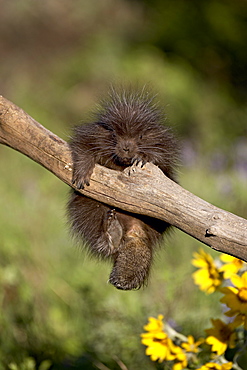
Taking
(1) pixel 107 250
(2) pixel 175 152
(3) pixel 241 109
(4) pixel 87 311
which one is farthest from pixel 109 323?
(3) pixel 241 109

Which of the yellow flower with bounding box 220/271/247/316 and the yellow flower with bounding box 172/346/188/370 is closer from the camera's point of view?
the yellow flower with bounding box 220/271/247/316

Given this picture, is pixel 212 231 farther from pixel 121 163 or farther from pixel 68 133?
pixel 68 133

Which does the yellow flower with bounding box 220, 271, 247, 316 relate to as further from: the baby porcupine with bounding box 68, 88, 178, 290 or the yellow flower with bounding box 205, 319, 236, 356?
the baby porcupine with bounding box 68, 88, 178, 290

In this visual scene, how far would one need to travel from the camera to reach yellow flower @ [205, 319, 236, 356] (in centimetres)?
233

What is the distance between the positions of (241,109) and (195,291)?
17.8 ft

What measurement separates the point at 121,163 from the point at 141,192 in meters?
0.24

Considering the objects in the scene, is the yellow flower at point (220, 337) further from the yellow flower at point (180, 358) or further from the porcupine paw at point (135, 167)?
the porcupine paw at point (135, 167)

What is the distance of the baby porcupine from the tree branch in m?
0.07

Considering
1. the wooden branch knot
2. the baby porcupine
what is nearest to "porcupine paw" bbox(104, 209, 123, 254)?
the baby porcupine

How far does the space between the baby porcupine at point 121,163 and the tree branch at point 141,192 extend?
0.24ft

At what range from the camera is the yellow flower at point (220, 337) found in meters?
2.33

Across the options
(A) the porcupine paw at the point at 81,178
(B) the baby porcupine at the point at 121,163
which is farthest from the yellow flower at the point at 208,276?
(A) the porcupine paw at the point at 81,178

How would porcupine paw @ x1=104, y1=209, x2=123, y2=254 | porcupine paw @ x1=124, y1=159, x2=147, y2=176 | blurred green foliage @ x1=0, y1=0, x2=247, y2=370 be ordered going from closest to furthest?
porcupine paw @ x1=124, y1=159, x2=147, y2=176, porcupine paw @ x1=104, y1=209, x2=123, y2=254, blurred green foliage @ x1=0, y1=0, x2=247, y2=370

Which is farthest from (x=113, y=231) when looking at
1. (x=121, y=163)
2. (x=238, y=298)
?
(x=238, y=298)
